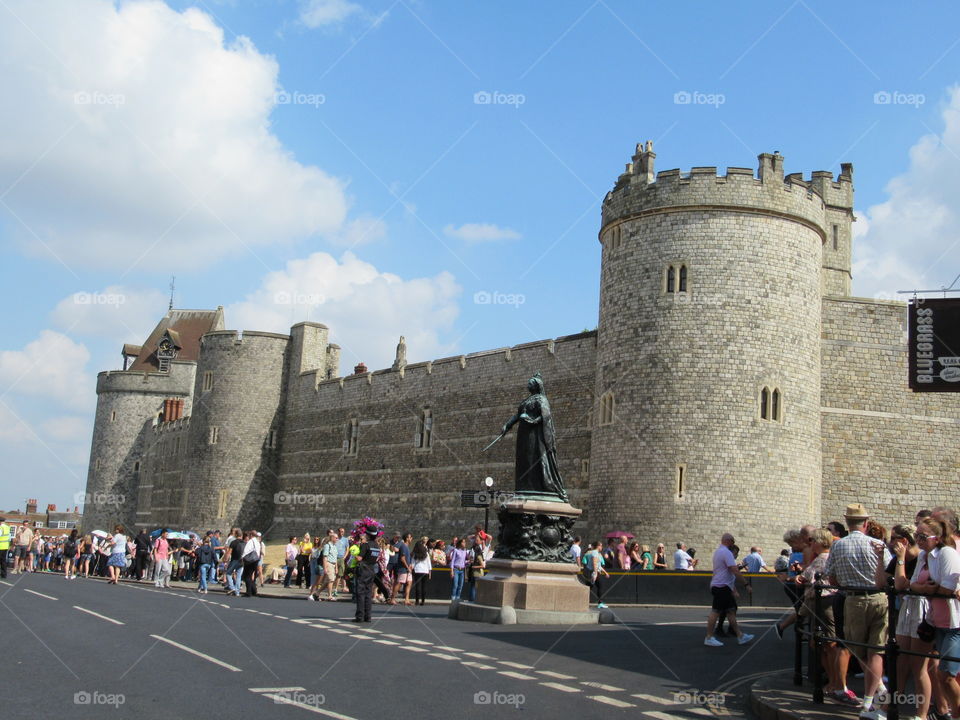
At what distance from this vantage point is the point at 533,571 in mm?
13648

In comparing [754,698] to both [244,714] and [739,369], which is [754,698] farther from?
[739,369]

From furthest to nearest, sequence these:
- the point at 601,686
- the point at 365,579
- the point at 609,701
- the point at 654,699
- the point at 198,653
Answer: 1. the point at 365,579
2. the point at 198,653
3. the point at 601,686
4. the point at 654,699
5. the point at 609,701

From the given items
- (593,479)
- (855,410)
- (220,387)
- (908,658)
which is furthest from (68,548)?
(908,658)

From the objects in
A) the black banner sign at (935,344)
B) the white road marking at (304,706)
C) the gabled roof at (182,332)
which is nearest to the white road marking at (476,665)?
the white road marking at (304,706)

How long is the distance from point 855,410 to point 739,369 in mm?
3521

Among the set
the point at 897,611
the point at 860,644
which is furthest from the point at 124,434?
the point at 897,611

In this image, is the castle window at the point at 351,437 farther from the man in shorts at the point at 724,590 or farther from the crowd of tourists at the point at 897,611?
the crowd of tourists at the point at 897,611

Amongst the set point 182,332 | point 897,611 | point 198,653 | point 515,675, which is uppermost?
point 182,332

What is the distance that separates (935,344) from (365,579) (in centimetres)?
1199

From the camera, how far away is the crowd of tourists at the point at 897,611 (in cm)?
661

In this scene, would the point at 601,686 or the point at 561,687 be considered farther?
the point at 601,686

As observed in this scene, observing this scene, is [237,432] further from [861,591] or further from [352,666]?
[861,591]

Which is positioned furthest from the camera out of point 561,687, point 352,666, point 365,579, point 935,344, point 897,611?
point 935,344

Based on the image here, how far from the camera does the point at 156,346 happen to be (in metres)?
62.9
